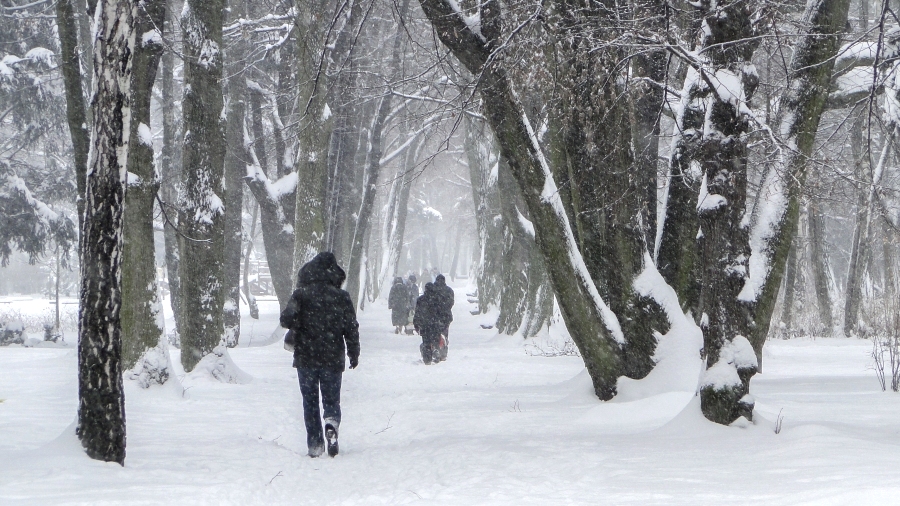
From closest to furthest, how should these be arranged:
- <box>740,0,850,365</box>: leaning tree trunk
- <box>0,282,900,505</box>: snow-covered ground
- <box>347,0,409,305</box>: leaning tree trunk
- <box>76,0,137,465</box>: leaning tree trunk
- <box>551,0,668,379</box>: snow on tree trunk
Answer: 1. <box>0,282,900,505</box>: snow-covered ground
2. <box>76,0,137,465</box>: leaning tree trunk
3. <box>740,0,850,365</box>: leaning tree trunk
4. <box>551,0,668,379</box>: snow on tree trunk
5. <box>347,0,409,305</box>: leaning tree trunk

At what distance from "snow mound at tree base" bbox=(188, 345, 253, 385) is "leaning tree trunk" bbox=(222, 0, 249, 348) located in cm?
550

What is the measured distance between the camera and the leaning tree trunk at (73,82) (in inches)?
362

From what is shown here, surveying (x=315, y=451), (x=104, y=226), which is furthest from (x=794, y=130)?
(x=104, y=226)

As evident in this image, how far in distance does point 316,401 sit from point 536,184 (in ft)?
9.62

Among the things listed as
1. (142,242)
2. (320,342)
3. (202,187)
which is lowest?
(320,342)

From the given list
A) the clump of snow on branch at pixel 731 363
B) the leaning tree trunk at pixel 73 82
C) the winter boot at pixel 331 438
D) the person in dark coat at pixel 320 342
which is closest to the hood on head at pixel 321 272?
the person in dark coat at pixel 320 342

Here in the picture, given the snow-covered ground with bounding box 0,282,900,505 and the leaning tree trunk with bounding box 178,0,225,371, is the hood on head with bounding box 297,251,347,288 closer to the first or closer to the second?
the snow-covered ground with bounding box 0,282,900,505

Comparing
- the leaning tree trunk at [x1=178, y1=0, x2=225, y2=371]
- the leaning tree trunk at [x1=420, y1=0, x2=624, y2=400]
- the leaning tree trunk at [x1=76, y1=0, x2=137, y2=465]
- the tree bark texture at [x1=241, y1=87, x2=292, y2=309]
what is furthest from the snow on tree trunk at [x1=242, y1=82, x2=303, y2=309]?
the leaning tree trunk at [x1=76, y1=0, x2=137, y2=465]

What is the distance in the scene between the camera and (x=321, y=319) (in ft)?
23.4

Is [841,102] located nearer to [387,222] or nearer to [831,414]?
[831,414]

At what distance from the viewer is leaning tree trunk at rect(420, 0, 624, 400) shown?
307 inches

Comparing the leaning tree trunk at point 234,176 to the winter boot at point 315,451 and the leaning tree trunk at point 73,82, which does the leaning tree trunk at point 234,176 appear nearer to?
the leaning tree trunk at point 73,82

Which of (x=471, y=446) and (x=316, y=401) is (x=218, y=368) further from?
(x=471, y=446)

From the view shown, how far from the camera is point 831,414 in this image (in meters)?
7.18
